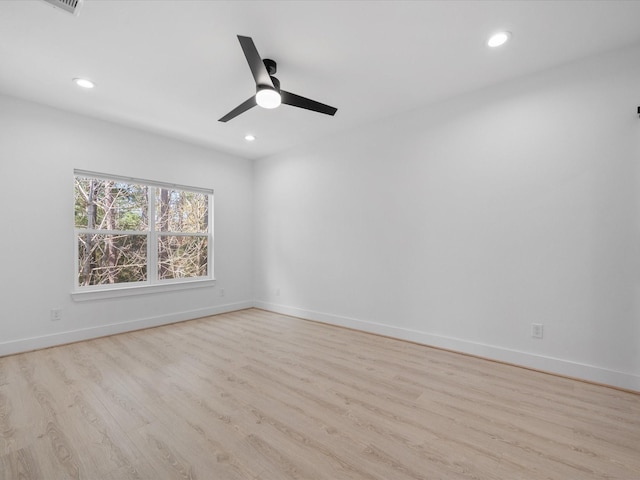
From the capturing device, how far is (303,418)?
191 centimetres

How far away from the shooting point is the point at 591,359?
2.40 m

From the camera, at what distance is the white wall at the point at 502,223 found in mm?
2338

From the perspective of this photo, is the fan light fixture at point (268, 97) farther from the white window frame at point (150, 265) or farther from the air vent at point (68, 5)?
the white window frame at point (150, 265)

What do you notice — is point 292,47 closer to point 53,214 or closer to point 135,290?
point 53,214

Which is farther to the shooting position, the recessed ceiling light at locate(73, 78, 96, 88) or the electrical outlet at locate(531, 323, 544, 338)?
the recessed ceiling light at locate(73, 78, 96, 88)

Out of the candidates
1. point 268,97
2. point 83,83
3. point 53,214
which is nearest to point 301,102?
point 268,97

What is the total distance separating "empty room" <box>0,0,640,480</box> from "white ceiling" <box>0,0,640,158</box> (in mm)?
22

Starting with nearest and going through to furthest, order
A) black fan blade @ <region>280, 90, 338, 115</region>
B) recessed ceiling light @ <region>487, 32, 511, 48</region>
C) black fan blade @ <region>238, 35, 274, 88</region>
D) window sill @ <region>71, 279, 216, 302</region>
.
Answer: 1. black fan blade @ <region>238, 35, 274, 88</region>
2. recessed ceiling light @ <region>487, 32, 511, 48</region>
3. black fan blade @ <region>280, 90, 338, 115</region>
4. window sill @ <region>71, 279, 216, 302</region>

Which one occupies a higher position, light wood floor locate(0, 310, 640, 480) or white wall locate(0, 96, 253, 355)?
white wall locate(0, 96, 253, 355)

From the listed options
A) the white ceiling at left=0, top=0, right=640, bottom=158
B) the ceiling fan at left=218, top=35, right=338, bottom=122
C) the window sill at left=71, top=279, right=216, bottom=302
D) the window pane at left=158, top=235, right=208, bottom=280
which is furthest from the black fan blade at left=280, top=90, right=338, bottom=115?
the window sill at left=71, top=279, right=216, bottom=302

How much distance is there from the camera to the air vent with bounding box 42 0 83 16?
179cm

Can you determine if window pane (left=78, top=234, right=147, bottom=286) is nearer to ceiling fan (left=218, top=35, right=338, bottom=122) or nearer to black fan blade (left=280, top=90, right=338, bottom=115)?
ceiling fan (left=218, top=35, right=338, bottom=122)

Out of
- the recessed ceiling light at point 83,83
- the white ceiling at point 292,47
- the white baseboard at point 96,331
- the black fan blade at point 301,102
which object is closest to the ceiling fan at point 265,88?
Answer: the black fan blade at point 301,102

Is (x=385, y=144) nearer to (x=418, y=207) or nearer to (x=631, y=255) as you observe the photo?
(x=418, y=207)
